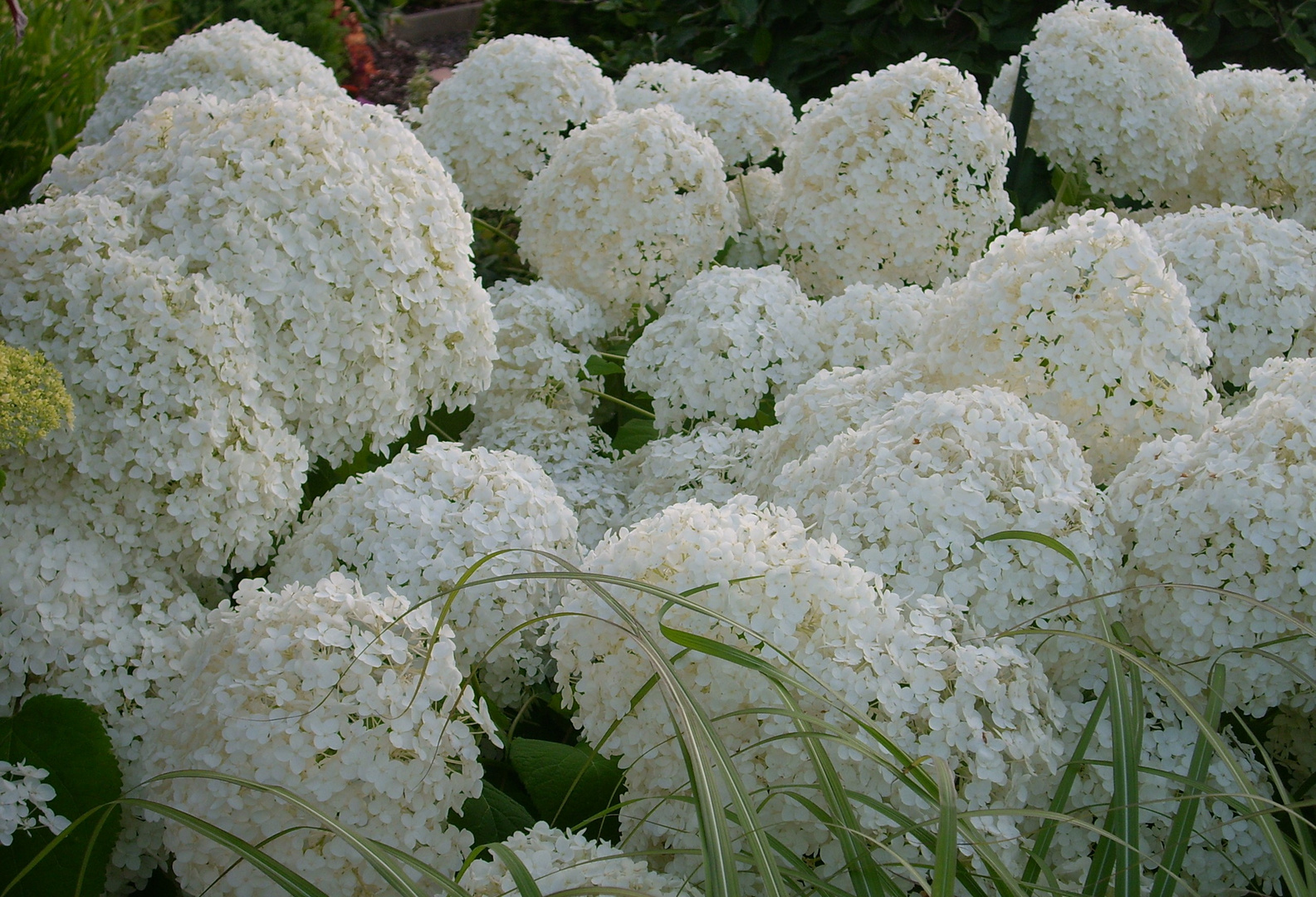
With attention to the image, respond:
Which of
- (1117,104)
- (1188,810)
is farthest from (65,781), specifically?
(1117,104)

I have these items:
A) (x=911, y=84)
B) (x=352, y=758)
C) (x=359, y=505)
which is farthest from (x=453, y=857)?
(x=911, y=84)

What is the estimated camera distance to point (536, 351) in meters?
2.57

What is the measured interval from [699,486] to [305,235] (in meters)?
0.89

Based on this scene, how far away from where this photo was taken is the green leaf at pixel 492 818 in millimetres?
1718

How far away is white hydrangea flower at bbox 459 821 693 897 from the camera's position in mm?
1344

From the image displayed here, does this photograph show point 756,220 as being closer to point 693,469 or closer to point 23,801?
point 693,469

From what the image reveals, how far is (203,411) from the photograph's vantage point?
1828mm

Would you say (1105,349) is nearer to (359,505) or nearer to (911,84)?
(911,84)

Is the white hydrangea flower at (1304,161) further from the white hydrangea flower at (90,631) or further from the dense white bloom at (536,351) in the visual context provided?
the white hydrangea flower at (90,631)

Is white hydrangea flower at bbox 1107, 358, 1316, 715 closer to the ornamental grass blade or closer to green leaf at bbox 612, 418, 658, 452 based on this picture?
the ornamental grass blade

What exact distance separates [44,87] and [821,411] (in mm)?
3671

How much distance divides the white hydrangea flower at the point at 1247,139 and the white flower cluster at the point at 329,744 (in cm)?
272

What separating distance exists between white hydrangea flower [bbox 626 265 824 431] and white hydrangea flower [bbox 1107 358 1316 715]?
948mm

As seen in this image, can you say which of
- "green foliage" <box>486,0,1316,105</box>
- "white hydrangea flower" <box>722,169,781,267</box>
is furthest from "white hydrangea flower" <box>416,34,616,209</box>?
"green foliage" <box>486,0,1316,105</box>
